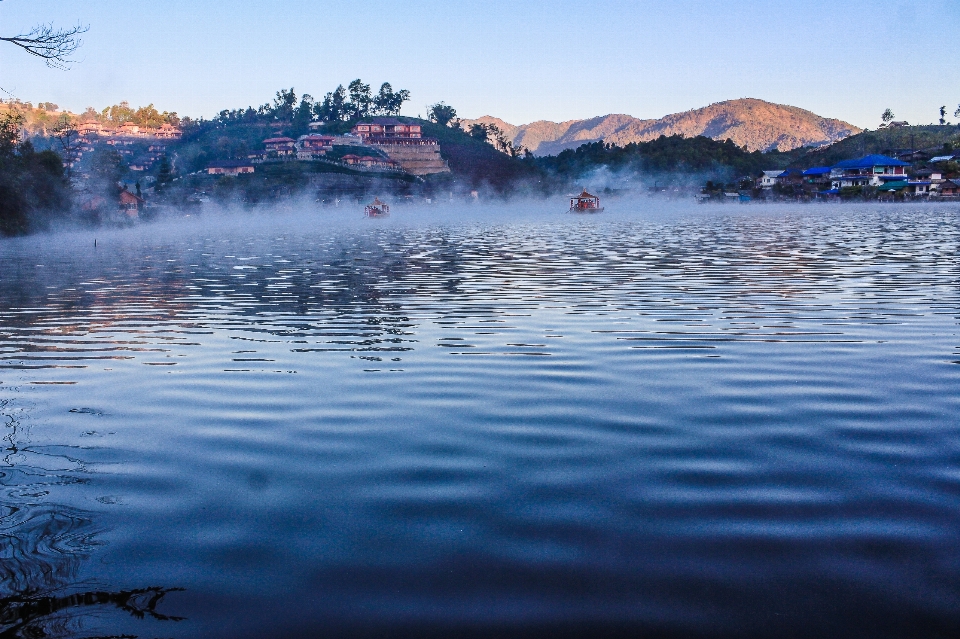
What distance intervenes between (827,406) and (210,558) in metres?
7.44

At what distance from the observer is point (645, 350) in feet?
45.4

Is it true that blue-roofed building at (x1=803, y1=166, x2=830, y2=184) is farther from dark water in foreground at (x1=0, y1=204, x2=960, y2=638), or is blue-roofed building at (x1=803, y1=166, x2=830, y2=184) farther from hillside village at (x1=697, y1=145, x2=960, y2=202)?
dark water in foreground at (x1=0, y1=204, x2=960, y2=638)

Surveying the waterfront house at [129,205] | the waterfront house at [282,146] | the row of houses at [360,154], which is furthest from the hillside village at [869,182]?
the waterfront house at [129,205]

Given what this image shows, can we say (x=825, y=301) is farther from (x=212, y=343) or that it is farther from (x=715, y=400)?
(x=212, y=343)

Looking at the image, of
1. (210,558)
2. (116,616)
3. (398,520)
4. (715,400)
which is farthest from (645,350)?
(116,616)

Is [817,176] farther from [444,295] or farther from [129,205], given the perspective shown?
[444,295]

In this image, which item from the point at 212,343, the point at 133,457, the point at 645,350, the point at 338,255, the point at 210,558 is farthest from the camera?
the point at 338,255

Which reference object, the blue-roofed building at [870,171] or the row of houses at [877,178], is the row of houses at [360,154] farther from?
the blue-roofed building at [870,171]

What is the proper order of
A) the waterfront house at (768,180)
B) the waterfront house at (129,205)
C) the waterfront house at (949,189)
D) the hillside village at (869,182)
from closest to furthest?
the waterfront house at (129,205) → the waterfront house at (949,189) → the hillside village at (869,182) → the waterfront house at (768,180)

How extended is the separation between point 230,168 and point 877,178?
133096mm

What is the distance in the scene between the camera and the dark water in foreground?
515cm

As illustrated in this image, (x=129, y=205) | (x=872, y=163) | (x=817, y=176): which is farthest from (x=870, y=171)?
(x=129, y=205)

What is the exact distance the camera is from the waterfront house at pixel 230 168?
171125 mm

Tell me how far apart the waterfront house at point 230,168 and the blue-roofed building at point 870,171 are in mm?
122035
